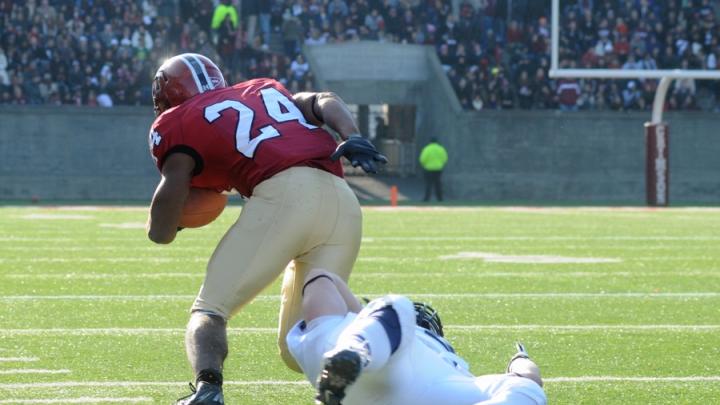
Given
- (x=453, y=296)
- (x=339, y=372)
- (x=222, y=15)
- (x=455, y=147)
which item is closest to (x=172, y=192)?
(x=339, y=372)

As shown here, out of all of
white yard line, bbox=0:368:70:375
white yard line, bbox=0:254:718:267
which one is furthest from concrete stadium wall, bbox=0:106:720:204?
white yard line, bbox=0:368:70:375

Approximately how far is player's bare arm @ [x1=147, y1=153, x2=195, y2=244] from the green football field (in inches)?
31.9

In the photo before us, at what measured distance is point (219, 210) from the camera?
4.73 metres

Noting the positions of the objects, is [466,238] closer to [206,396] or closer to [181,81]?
[181,81]

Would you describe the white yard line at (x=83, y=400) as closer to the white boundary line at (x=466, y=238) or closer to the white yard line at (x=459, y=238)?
the white boundary line at (x=466, y=238)

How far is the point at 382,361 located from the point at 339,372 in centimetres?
20

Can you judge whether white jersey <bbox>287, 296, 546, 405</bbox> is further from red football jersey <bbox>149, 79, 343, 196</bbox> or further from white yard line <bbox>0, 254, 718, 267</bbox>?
white yard line <bbox>0, 254, 718, 267</bbox>

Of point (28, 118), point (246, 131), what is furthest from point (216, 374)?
point (28, 118)

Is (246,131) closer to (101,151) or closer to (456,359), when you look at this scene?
(456,359)

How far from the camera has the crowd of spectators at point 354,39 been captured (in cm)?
2422

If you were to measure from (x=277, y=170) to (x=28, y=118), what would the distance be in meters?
20.0

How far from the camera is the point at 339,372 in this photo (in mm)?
3191

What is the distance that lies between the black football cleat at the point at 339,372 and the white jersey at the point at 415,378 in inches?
7.0

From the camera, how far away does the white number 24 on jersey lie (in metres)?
4.53
